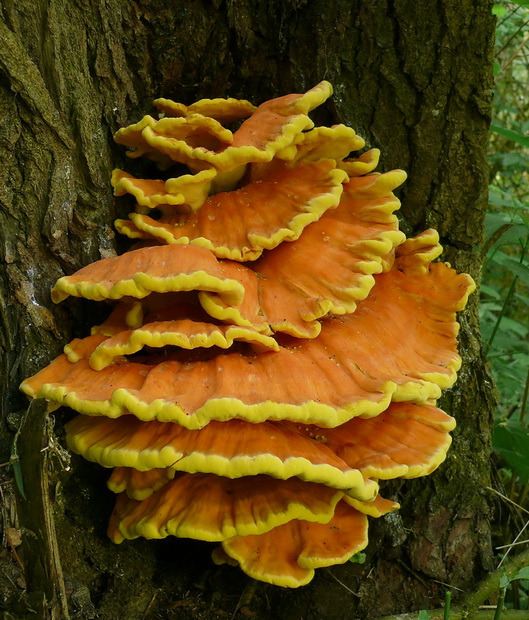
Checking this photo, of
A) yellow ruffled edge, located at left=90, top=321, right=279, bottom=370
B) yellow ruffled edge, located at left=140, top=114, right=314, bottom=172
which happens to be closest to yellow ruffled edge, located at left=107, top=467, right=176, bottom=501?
yellow ruffled edge, located at left=90, top=321, right=279, bottom=370

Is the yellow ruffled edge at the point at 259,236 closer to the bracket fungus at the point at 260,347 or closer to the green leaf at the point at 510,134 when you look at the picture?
the bracket fungus at the point at 260,347

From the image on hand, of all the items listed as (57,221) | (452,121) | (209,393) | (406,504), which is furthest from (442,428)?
(57,221)

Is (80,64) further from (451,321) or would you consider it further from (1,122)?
(451,321)

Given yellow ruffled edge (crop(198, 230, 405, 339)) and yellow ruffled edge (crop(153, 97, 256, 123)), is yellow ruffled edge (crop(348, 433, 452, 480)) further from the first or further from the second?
yellow ruffled edge (crop(153, 97, 256, 123))

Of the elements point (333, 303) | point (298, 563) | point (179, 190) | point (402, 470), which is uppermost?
point (179, 190)

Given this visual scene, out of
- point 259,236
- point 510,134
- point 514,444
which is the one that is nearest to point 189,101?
point 259,236

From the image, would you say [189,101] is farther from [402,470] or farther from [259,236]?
[402,470]
